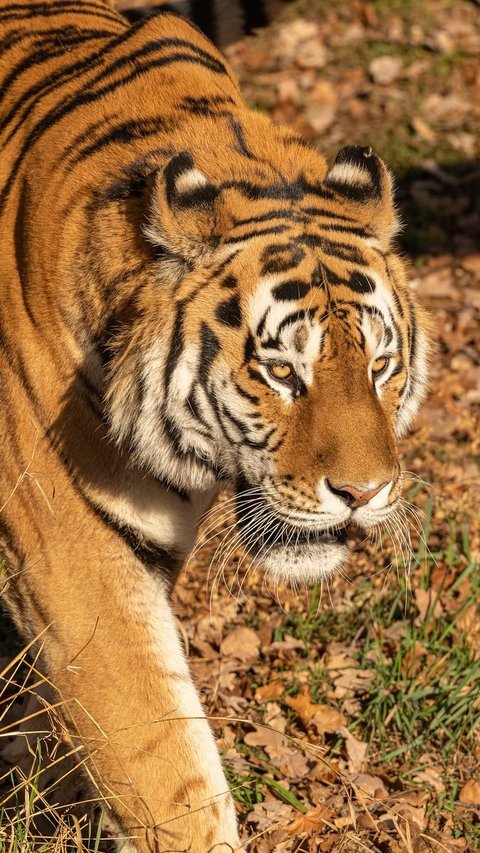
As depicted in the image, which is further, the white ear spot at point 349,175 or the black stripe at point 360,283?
the white ear spot at point 349,175

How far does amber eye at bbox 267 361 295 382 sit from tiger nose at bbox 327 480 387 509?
0.82 feet

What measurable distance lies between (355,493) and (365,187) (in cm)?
78

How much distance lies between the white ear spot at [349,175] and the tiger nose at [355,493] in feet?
2.49

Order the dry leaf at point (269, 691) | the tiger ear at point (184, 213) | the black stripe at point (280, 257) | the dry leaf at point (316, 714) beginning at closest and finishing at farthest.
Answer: the tiger ear at point (184, 213), the black stripe at point (280, 257), the dry leaf at point (316, 714), the dry leaf at point (269, 691)

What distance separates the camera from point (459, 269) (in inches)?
231

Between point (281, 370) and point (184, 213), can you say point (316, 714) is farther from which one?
point (184, 213)

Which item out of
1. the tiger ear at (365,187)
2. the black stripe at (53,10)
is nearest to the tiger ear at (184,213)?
the tiger ear at (365,187)

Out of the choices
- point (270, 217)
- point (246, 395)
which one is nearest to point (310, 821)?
point (246, 395)

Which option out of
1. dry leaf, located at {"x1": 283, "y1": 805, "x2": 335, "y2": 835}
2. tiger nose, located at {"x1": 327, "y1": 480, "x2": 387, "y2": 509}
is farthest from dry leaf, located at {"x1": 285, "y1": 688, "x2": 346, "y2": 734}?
tiger nose, located at {"x1": 327, "y1": 480, "x2": 387, "y2": 509}

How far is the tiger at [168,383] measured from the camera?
2496mm

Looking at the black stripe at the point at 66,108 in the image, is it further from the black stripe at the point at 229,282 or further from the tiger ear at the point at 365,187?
the black stripe at the point at 229,282

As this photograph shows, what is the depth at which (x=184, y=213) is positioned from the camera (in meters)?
2.48

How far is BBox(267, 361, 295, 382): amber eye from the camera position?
2.48 m

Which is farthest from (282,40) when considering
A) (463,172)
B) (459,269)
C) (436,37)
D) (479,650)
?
(479,650)
